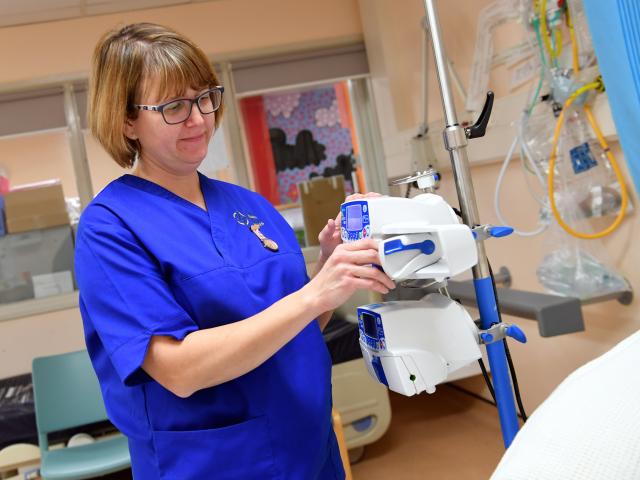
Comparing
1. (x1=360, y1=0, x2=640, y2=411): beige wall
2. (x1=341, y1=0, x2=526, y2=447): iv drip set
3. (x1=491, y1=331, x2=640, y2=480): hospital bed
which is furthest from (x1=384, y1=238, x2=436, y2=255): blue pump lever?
(x1=360, y1=0, x2=640, y2=411): beige wall

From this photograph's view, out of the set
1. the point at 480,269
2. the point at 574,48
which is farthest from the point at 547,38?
the point at 480,269

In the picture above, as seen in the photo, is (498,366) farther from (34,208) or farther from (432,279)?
(34,208)

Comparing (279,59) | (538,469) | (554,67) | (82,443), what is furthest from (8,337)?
(538,469)

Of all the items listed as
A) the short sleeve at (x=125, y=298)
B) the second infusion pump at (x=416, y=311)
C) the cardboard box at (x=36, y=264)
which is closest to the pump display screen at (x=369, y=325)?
the second infusion pump at (x=416, y=311)

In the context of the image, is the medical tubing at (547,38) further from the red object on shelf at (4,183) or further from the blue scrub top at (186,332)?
the red object on shelf at (4,183)

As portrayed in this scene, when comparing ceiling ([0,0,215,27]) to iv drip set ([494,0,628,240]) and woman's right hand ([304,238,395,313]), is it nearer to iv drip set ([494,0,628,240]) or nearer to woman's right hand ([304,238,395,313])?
iv drip set ([494,0,628,240])

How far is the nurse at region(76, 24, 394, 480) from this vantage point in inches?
35.7

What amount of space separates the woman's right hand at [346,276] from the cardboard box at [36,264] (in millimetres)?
2900

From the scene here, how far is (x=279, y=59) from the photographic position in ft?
11.9

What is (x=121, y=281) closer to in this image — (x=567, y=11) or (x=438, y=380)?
(x=438, y=380)

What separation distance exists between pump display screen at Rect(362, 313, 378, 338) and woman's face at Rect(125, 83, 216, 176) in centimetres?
38

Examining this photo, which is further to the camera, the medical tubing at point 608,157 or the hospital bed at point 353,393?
the hospital bed at point 353,393

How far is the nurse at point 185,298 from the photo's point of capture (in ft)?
2.98

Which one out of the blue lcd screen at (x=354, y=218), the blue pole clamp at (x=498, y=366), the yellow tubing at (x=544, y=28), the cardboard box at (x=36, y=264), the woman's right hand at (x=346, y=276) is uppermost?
the yellow tubing at (x=544, y=28)
